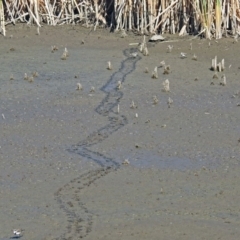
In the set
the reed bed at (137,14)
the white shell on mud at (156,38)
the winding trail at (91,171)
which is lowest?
the winding trail at (91,171)

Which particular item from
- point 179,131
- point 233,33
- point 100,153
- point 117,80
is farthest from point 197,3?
point 100,153

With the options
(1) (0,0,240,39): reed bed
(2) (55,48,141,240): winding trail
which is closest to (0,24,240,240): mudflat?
(2) (55,48,141,240): winding trail

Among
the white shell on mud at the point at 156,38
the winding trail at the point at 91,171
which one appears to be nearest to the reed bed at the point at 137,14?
the white shell on mud at the point at 156,38

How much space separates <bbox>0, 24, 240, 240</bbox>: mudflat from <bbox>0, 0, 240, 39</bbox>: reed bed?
30 centimetres

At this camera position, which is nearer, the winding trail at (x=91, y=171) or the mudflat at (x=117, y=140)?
the winding trail at (x=91, y=171)

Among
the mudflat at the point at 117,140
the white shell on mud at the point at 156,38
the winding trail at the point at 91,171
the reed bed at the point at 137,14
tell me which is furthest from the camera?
the reed bed at the point at 137,14

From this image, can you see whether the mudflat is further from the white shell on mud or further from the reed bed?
the reed bed

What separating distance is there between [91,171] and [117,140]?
3.08 ft

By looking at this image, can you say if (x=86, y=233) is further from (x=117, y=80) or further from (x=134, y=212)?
(x=117, y=80)

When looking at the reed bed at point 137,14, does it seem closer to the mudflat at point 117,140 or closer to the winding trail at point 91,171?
the mudflat at point 117,140

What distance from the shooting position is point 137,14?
42.3 ft

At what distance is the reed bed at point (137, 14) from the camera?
12.4m

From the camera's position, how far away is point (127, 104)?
Answer: 9.53 m

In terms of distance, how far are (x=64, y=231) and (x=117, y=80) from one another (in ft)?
14.9
